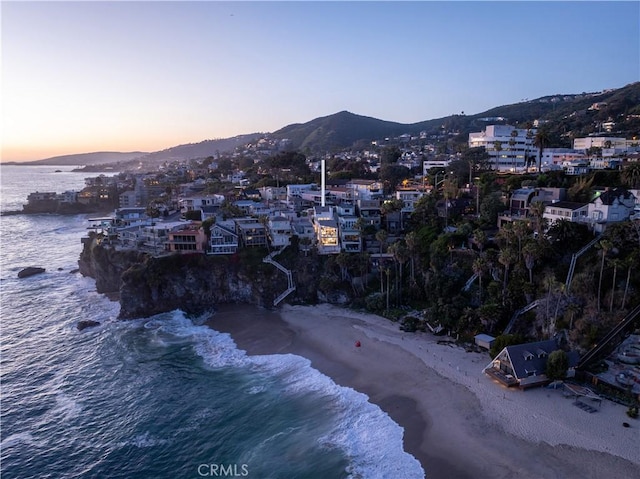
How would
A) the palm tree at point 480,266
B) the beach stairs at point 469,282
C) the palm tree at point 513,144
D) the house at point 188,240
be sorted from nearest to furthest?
1. the palm tree at point 480,266
2. the beach stairs at point 469,282
3. the house at point 188,240
4. the palm tree at point 513,144

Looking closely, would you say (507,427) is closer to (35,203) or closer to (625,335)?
(625,335)

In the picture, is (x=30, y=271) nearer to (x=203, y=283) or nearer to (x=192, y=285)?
(x=192, y=285)

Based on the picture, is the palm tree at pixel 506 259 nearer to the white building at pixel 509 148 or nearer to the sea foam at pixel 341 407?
the sea foam at pixel 341 407

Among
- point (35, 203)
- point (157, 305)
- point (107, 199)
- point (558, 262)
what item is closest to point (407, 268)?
point (558, 262)

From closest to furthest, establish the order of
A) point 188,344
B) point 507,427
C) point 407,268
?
1. point 507,427
2. point 188,344
3. point 407,268

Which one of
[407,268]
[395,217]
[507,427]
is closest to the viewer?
[507,427]

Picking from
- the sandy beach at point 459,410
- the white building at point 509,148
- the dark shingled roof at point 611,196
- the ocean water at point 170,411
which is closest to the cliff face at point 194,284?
the ocean water at point 170,411
